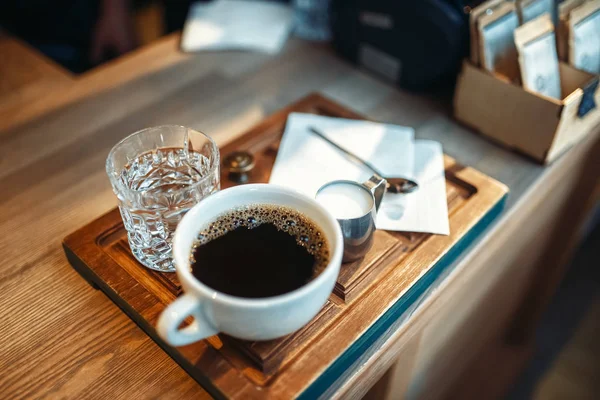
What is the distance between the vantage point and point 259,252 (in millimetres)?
666

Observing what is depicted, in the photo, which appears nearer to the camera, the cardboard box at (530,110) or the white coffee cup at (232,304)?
the white coffee cup at (232,304)

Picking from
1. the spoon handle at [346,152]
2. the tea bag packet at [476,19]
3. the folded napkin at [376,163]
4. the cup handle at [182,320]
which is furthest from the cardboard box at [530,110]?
the cup handle at [182,320]

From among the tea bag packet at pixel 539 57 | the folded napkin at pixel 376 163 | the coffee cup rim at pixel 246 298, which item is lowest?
the folded napkin at pixel 376 163

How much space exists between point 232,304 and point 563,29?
2.82 ft

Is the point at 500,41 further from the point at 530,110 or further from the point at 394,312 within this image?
the point at 394,312

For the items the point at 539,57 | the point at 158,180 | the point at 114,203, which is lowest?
the point at 114,203

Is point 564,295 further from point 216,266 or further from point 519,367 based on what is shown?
point 216,266

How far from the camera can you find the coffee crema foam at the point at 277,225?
64 cm

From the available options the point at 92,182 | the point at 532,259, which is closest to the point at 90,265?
the point at 92,182

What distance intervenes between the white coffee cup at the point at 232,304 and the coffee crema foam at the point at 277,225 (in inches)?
0.4

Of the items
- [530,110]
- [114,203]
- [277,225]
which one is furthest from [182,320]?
[530,110]

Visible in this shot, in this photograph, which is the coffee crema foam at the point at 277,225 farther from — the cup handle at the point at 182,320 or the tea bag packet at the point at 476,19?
the tea bag packet at the point at 476,19

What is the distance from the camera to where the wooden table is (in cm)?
69

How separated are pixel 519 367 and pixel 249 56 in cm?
122
